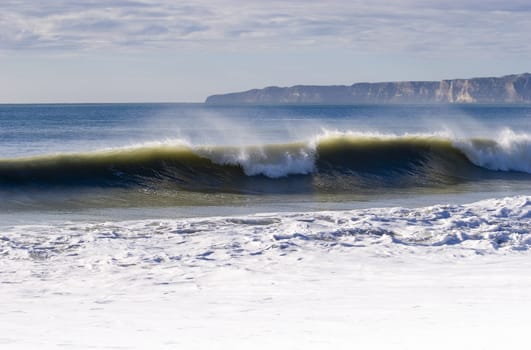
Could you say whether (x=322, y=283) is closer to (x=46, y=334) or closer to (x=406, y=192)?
(x=46, y=334)

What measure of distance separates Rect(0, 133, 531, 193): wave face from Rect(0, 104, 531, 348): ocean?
0.19 feet

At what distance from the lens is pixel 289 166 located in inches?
794

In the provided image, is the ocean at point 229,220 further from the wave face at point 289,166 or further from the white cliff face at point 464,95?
the white cliff face at point 464,95

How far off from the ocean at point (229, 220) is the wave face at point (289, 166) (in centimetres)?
6

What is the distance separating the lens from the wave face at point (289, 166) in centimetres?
1797

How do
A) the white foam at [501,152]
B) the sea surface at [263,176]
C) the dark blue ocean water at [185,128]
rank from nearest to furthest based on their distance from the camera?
the sea surface at [263,176] → the white foam at [501,152] → the dark blue ocean water at [185,128]

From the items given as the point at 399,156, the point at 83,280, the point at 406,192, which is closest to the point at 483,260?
the point at 83,280

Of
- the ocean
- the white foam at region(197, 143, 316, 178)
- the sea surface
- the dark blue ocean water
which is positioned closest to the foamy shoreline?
the ocean

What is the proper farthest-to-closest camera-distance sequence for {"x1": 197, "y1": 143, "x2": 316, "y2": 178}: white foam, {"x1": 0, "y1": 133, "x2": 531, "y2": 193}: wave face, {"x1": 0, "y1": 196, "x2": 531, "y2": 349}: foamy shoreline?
{"x1": 197, "y1": 143, "x2": 316, "y2": 178}: white foam < {"x1": 0, "y1": 133, "x2": 531, "y2": 193}: wave face < {"x1": 0, "y1": 196, "x2": 531, "y2": 349}: foamy shoreline

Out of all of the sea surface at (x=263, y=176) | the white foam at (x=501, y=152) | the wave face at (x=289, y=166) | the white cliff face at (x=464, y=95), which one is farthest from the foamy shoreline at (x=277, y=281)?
the white cliff face at (x=464, y=95)

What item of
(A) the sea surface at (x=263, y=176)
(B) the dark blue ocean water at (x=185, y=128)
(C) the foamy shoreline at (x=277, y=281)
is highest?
(B) the dark blue ocean water at (x=185, y=128)

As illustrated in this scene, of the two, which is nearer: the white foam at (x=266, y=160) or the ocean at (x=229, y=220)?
the ocean at (x=229, y=220)

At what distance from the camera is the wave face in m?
18.0

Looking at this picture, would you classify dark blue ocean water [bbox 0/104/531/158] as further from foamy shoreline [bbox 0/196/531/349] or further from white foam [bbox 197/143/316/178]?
foamy shoreline [bbox 0/196/531/349]
